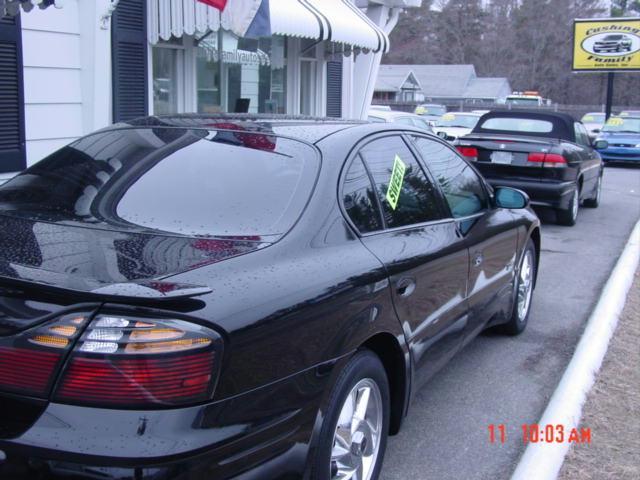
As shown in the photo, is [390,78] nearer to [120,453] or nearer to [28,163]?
[28,163]

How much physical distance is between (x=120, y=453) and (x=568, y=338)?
4.48 meters

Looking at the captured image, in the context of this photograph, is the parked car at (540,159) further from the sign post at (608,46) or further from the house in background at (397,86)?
the house in background at (397,86)

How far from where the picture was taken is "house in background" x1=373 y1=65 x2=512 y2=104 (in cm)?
6344

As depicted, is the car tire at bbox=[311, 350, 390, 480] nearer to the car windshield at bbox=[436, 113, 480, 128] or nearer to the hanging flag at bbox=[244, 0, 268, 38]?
the hanging flag at bbox=[244, 0, 268, 38]

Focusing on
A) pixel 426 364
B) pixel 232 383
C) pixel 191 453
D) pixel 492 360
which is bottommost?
pixel 492 360

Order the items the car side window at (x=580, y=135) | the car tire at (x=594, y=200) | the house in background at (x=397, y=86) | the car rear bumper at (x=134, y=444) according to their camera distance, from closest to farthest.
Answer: the car rear bumper at (x=134, y=444) < the car side window at (x=580, y=135) < the car tire at (x=594, y=200) < the house in background at (x=397, y=86)

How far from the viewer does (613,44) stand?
2923cm

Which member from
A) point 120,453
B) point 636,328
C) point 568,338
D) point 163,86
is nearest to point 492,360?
point 568,338

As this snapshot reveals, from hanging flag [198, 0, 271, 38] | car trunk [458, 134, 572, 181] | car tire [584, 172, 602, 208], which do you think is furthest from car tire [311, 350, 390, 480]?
car tire [584, 172, 602, 208]

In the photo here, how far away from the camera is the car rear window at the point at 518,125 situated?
38.4 feet

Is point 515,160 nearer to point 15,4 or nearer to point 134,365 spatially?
point 15,4

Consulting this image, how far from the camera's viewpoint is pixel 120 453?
2160 millimetres

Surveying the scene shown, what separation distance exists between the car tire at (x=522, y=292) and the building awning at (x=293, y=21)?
3.89 m

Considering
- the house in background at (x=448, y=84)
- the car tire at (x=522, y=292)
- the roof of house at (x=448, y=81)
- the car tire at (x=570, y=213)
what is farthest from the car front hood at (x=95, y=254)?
the roof of house at (x=448, y=81)
